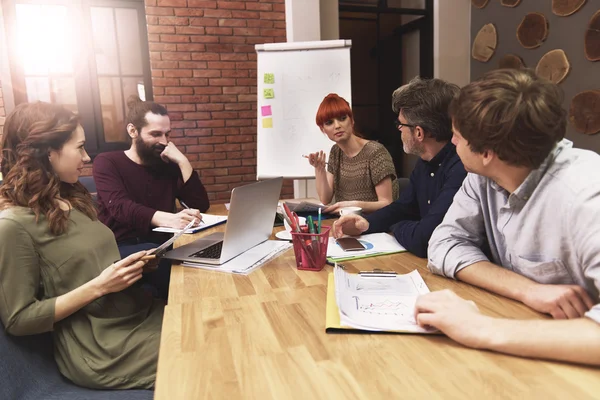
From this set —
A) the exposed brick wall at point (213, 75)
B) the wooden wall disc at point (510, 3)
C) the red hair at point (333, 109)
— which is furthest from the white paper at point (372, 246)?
the wooden wall disc at point (510, 3)

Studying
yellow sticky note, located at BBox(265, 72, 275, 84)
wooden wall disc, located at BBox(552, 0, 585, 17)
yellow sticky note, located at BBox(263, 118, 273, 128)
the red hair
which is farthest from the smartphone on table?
wooden wall disc, located at BBox(552, 0, 585, 17)

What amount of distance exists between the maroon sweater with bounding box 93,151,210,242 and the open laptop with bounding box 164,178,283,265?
2.08 ft

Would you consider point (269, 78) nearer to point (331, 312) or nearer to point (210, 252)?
point (210, 252)

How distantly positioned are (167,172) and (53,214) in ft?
4.15

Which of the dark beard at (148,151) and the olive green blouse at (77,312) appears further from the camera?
the dark beard at (148,151)

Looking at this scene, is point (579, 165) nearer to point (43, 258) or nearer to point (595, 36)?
point (43, 258)

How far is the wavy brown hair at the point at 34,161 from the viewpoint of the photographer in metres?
1.20

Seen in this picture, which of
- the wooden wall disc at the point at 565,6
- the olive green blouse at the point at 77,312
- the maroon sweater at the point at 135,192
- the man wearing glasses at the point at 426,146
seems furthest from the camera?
the wooden wall disc at the point at 565,6

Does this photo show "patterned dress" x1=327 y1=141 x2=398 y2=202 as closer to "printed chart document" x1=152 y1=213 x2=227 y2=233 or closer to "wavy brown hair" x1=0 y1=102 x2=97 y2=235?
"printed chart document" x1=152 y1=213 x2=227 y2=233

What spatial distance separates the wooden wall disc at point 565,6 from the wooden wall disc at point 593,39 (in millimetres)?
164

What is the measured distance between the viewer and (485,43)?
13.7ft

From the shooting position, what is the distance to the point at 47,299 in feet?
3.79

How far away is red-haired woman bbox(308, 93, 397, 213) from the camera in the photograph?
8.09ft

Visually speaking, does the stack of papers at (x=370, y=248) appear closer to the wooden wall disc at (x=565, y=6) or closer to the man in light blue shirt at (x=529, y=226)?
the man in light blue shirt at (x=529, y=226)
